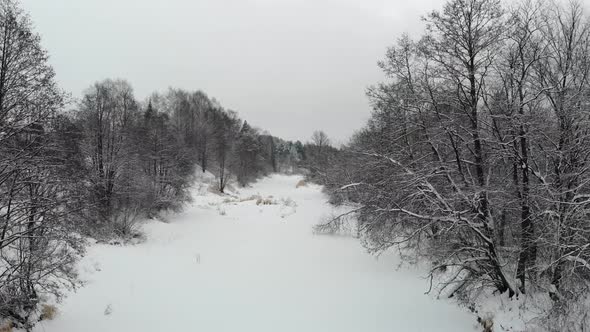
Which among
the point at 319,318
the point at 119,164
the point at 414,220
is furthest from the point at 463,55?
the point at 119,164

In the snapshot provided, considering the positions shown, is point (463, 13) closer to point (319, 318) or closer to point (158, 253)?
point (319, 318)

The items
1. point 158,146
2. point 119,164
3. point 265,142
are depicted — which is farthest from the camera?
point 265,142

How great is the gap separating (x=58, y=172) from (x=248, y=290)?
6017mm

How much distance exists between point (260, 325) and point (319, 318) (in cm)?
151

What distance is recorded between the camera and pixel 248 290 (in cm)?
1060

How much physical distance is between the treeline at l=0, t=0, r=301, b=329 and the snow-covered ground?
1172 mm

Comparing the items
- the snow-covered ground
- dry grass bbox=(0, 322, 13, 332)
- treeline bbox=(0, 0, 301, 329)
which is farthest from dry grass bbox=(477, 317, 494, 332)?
dry grass bbox=(0, 322, 13, 332)

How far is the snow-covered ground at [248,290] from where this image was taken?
8273 mm

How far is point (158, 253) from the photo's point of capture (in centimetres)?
1448

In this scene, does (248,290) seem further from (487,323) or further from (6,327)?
(487,323)

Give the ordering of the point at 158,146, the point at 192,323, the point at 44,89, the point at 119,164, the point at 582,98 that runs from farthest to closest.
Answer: the point at 158,146
the point at 119,164
the point at 192,323
the point at 44,89
the point at 582,98

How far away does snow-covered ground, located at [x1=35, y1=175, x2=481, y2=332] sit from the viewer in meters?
8.27

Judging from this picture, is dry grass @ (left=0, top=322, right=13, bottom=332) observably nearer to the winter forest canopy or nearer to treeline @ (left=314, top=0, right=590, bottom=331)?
the winter forest canopy

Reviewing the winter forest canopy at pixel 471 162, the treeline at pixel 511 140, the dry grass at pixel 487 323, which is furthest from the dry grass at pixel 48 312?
the dry grass at pixel 487 323
